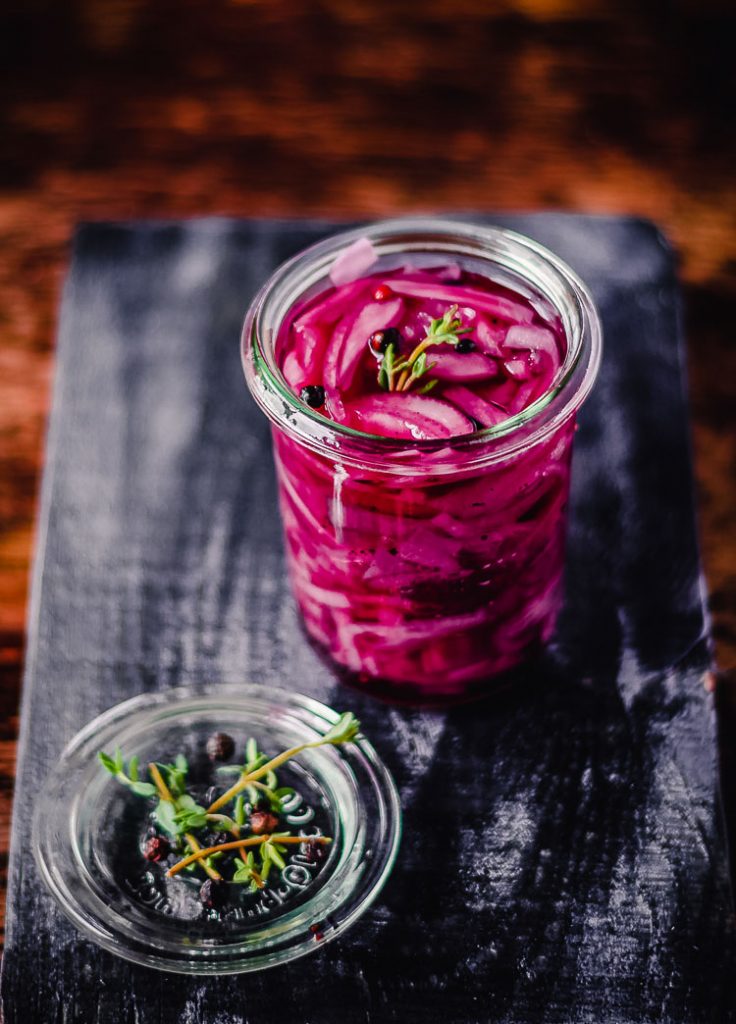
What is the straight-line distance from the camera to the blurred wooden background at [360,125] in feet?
7.44

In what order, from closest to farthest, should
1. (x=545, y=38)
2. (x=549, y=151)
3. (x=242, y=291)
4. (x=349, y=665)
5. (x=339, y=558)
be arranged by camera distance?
(x=339, y=558), (x=349, y=665), (x=242, y=291), (x=549, y=151), (x=545, y=38)

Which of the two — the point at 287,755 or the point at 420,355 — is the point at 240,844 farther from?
the point at 420,355

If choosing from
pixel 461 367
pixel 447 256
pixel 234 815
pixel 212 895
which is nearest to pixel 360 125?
pixel 447 256

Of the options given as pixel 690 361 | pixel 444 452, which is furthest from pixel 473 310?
pixel 690 361

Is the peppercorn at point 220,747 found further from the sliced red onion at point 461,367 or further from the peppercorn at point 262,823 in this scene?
the sliced red onion at point 461,367

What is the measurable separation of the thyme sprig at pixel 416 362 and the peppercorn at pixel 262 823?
503mm

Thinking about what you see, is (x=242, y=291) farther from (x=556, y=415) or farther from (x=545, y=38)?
(x=545, y=38)

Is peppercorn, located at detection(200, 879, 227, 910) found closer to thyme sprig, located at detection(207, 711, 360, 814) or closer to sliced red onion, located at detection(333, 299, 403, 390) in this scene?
thyme sprig, located at detection(207, 711, 360, 814)

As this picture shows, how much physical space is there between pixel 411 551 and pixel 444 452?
141mm

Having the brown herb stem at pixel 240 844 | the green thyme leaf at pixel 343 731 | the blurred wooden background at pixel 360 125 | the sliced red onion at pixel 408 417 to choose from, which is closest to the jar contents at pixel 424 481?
the sliced red onion at pixel 408 417

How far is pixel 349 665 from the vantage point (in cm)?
160

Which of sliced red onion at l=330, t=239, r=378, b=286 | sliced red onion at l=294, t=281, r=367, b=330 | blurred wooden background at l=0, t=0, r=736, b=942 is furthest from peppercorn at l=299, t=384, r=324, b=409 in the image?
blurred wooden background at l=0, t=0, r=736, b=942

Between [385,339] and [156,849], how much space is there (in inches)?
24.8

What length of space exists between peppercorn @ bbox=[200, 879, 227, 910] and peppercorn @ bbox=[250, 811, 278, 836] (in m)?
0.07
